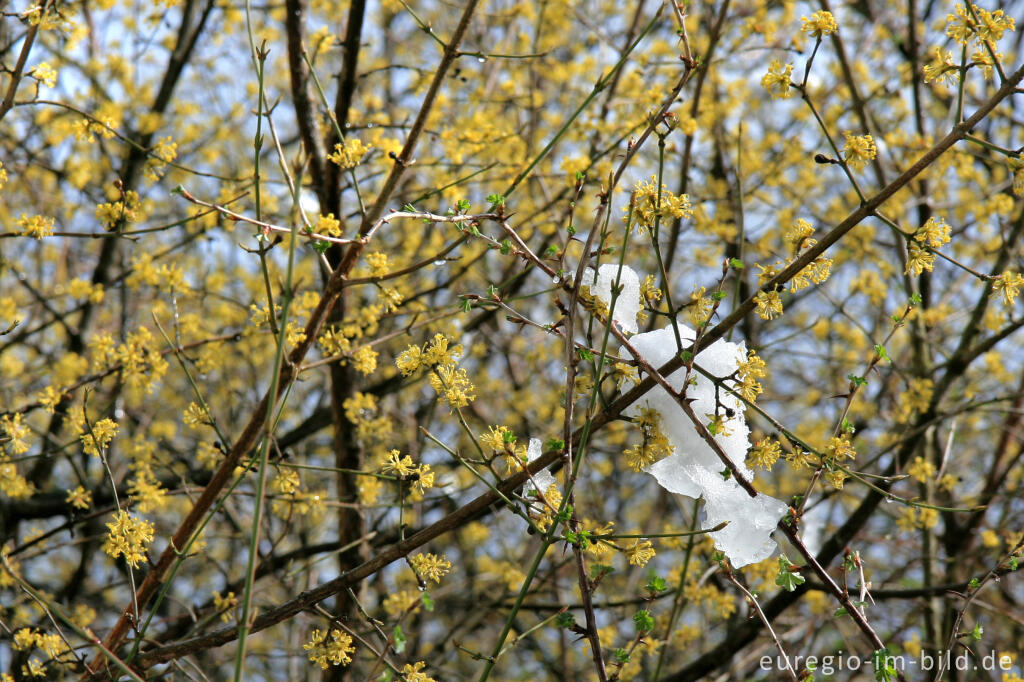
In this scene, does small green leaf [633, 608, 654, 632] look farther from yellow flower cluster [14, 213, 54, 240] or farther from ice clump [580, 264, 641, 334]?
yellow flower cluster [14, 213, 54, 240]

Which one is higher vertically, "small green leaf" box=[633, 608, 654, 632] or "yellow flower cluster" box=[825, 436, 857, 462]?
"yellow flower cluster" box=[825, 436, 857, 462]

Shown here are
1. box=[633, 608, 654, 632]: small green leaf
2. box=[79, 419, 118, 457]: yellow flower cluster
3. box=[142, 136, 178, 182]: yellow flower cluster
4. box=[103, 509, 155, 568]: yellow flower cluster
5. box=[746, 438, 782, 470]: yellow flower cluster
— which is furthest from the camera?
box=[142, 136, 178, 182]: yellow flower cluster

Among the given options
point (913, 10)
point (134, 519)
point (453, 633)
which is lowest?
point (134, 519)

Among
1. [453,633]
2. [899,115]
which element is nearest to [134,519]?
[453,633]

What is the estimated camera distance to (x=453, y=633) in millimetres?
3977

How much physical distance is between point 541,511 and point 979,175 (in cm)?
381

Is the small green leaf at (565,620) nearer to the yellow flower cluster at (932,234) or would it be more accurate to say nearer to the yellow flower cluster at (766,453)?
the yellow flower cluster at (766,453)

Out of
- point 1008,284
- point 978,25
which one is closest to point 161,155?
point 978,25

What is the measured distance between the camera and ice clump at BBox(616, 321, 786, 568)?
6.29 ft

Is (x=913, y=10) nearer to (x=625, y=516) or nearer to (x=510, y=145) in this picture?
(x=510, y=145)

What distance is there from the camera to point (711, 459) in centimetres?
198

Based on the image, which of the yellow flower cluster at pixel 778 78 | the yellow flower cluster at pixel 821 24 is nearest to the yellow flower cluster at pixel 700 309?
the yellow flower cluster at pixel 778 78

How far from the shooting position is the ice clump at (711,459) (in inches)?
75.5

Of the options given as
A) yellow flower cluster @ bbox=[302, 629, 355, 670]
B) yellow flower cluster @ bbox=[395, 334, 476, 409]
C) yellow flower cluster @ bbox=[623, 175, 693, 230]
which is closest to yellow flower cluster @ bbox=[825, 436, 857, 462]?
yellow flower cluster @ bbox=[623, 175, 693, 230]
